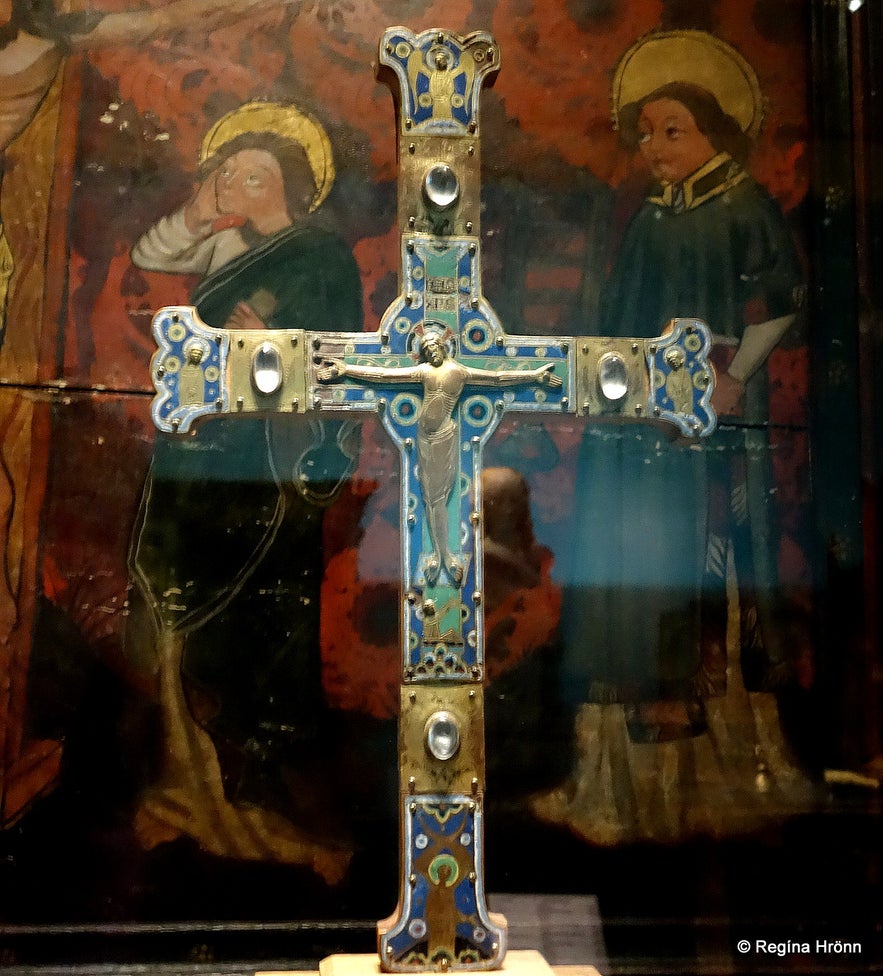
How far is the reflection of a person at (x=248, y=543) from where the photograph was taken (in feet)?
11.6

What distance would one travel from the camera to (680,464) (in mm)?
3854

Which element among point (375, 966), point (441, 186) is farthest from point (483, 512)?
point (375, 966)

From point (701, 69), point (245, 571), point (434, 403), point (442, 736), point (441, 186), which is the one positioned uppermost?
point (701, 69)

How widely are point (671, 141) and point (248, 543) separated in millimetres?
1886

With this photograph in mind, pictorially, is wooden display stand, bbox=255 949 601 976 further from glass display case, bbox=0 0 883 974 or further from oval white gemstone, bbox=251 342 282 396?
oval white gemstone, bbox=251 342 282 396

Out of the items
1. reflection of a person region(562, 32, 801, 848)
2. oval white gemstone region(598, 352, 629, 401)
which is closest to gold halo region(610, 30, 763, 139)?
reflection of a person region(562, 32, 801, 848)

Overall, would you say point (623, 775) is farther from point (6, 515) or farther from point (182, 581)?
point (6, 515)

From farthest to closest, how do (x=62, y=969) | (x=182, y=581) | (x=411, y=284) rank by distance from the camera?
(x=182, y=581)
(x=62, y=969)
(x=411, y=284)

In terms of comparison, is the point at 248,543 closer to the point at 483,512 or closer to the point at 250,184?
the point at 483,512

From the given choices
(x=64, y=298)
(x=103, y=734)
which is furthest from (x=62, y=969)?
(x=64, y=298)

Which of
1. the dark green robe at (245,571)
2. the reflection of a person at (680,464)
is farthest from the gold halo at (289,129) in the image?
the reflection of a person at (680,464)

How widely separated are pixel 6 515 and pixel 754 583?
2.28 m

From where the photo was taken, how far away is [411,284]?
2996mm

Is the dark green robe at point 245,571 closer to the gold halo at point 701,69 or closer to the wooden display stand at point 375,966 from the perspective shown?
the wooden display stand at point 375,966
